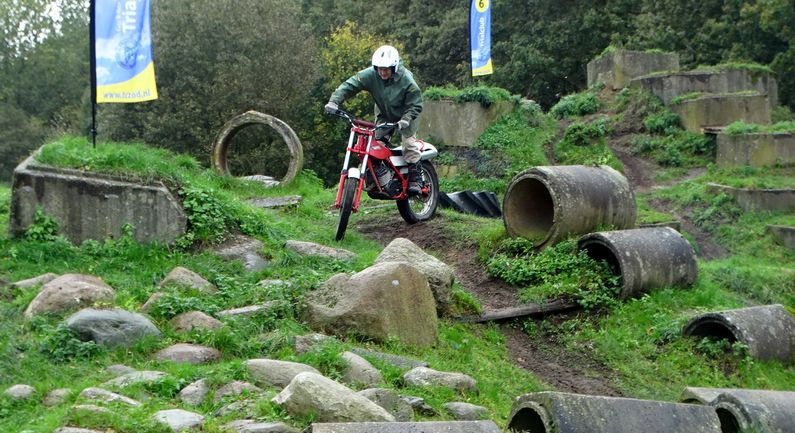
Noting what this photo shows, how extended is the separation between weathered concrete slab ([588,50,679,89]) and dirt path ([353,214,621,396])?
12748mm

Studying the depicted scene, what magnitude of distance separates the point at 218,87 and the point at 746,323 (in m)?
24.2

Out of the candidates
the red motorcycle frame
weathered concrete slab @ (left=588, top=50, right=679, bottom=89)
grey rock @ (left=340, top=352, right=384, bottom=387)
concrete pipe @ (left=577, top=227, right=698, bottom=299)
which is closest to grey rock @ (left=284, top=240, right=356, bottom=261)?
the red motorcycle frame

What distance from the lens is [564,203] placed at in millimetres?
10938

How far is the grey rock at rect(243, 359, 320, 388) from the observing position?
6383 mm

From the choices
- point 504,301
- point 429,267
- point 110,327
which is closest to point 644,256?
point 504,301

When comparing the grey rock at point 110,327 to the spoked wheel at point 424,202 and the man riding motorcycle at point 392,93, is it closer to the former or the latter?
the man riding motorcycle at point 392,93

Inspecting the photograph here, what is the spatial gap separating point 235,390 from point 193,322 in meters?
1.53

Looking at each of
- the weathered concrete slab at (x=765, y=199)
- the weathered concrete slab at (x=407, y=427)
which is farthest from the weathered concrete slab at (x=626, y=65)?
the weathered concrete slab at (x=407, y=427)

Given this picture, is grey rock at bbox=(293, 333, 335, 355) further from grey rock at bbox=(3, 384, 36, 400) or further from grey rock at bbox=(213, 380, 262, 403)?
grey rock at bbox=(3, 384, 36, 400)

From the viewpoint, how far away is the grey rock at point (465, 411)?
653 centimetres

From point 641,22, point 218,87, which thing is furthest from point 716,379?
point 641,22

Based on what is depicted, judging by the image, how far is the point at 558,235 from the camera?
36.2 feet

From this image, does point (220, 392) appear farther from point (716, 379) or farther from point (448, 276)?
point (716, 379)

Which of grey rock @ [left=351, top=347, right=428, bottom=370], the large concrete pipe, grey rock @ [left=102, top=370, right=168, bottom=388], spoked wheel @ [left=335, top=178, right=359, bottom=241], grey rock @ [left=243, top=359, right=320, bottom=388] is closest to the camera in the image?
grey rock @ [left=102, top=370, right=168, bottom=388]
